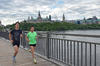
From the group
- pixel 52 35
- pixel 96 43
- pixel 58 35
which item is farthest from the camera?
pixel 52 35

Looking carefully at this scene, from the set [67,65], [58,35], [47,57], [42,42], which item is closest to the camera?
[67,65]

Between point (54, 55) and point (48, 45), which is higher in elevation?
point (48, 45)

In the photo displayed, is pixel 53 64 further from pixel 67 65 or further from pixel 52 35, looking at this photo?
pixel 52 35

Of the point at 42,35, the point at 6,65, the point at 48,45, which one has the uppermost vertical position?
the point at 42,35

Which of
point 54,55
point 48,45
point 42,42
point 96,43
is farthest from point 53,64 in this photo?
point 96,43

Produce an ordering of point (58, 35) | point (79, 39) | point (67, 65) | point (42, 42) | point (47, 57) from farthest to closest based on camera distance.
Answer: point (42, 42) → point (47, 57) → point (58, 35) → point (67, 65) → point (79, 39)

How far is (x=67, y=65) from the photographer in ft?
17.1

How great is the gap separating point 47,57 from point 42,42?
2.91ft

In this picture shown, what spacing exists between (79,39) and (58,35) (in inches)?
52.9

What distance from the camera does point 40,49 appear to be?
754 centimetres

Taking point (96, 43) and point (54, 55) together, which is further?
point (54, 55)

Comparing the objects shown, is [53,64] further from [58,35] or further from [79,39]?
[79,39]

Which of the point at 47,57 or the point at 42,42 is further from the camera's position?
the point at 42,42

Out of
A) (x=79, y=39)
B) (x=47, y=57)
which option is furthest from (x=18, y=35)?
(x=79, y=39)
